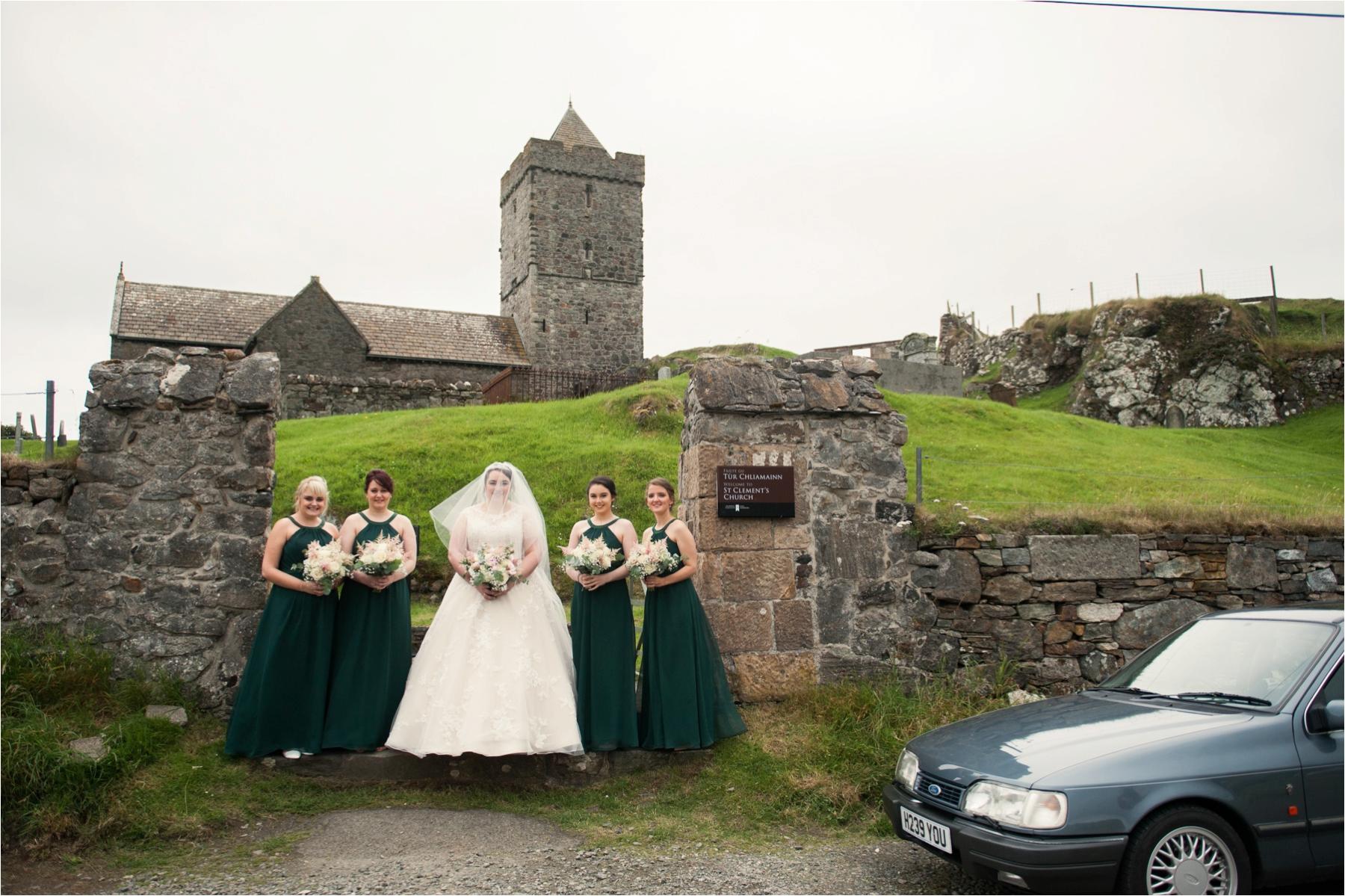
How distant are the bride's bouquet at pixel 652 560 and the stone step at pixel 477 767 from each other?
1317mm

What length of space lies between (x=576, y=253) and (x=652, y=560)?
3655cm

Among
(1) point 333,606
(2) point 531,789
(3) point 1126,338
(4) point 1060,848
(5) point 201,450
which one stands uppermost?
(3) point 1126,338

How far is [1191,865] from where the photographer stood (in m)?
4.09

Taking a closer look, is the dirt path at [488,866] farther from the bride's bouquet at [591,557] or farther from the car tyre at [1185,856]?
the bride's bouquet at [591,557]

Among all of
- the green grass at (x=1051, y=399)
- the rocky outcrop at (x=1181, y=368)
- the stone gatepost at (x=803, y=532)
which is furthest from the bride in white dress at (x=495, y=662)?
the green grass at (x=1051, y=399)

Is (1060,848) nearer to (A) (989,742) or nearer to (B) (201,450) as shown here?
(A) (989,742)

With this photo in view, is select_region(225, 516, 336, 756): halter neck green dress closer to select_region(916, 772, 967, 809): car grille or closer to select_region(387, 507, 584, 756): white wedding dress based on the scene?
select_region(387, 507, 584, 756): white wedding dress

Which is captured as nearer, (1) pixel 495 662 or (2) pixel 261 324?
(1) pixel 495 662

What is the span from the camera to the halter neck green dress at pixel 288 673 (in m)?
5.98

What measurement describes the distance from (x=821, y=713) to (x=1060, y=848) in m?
2.95

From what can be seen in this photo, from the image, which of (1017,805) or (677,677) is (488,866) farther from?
(1017,805)

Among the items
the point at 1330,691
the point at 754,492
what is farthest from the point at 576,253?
the point at 1330,691

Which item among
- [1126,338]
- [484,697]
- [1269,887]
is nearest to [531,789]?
[484,697]

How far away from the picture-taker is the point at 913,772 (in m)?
4.97
